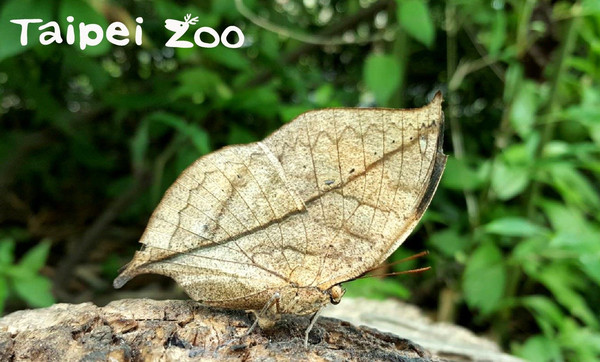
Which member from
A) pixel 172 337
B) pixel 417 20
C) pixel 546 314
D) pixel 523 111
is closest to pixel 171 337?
pixel 172 337

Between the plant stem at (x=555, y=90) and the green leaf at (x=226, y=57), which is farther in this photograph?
the plant stem at (x=555, y=90)

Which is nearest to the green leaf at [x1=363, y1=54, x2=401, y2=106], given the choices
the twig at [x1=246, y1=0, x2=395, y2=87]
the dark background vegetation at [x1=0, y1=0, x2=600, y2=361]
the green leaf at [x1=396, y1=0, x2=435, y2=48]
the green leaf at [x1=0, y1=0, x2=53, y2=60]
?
the dark background vegetation at [x1=0, y1=0, x2=600, y2=361]

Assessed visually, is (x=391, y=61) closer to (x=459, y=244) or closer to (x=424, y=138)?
(x=459, y=244)

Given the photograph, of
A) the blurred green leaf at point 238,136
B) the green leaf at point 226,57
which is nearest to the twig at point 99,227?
the blurred green leaf at point 238,136

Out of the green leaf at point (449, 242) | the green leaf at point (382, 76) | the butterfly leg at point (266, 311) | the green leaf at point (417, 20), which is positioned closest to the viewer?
the butterfly leg at point (266, 311)

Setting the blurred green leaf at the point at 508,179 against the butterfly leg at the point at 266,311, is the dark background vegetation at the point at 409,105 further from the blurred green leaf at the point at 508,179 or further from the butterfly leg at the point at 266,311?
the butterfly leg at the point at 266,311

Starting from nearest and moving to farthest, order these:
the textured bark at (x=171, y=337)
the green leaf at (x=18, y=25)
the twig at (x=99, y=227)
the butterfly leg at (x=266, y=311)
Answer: the textured bark at (x=171, y=337) → the butterfly leg at (x=266, y=311) → the green leaf at (x=18, y=25) → the twig at (x=99, y=227)

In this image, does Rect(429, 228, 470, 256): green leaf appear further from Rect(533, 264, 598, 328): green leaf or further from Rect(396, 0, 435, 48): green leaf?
Rect(396, 0, 435, 48): green leaf
